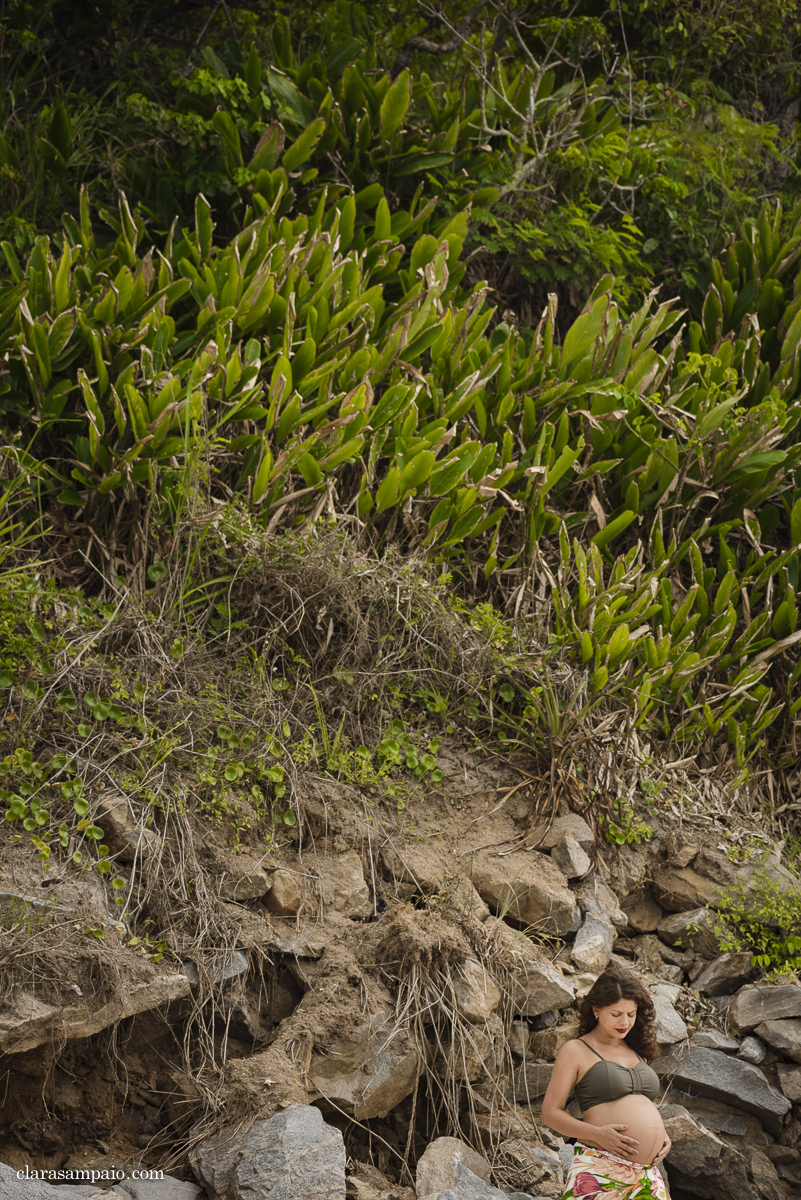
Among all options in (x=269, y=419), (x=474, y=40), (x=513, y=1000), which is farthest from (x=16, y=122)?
(x=513, y=1000)

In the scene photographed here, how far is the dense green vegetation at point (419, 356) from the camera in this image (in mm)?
3715

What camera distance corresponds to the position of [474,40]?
20.4ft

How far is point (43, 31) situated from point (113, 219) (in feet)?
6.14

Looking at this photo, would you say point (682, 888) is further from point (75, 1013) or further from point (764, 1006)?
point (75, 1013)

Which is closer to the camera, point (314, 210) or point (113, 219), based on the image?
point (113, 219)

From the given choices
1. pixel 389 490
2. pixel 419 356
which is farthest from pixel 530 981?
pixel 419 356

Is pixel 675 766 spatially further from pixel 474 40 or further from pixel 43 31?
pixel 43 31

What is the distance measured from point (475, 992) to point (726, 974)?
54.5 inches

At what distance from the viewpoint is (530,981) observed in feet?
10.9

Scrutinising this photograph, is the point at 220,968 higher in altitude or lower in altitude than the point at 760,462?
lower

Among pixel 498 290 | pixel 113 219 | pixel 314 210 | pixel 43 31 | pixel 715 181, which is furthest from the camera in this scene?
pixel 715 181

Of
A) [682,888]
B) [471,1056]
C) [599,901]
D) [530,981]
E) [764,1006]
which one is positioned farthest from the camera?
[682,888]

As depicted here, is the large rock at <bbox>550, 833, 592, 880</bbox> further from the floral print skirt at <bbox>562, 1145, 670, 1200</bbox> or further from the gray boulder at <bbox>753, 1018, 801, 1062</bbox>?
the floral print skirt at <bbox>562, 1145, 670, 1200</bbox>

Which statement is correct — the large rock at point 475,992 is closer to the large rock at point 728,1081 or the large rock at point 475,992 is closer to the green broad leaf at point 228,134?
the large rock at point 728,1081
